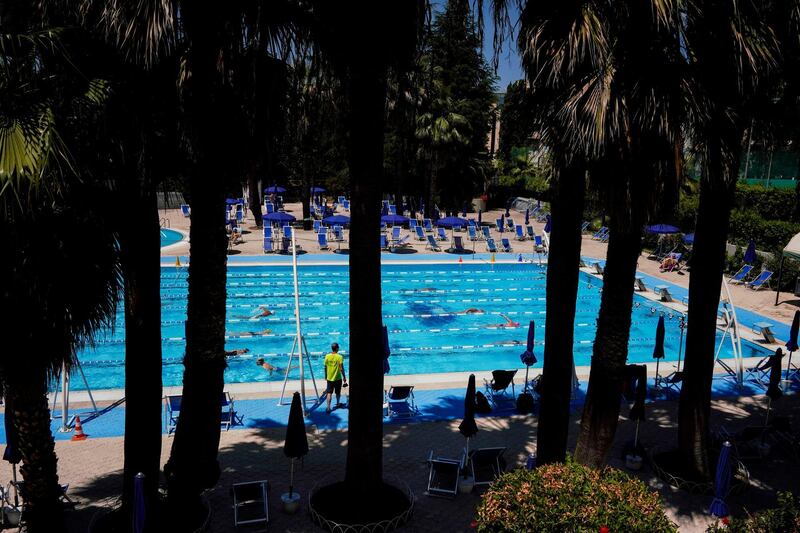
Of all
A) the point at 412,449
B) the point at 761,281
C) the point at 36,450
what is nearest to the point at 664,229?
the point at 761,281

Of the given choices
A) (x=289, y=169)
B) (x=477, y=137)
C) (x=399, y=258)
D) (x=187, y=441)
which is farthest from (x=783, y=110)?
(x=289, y=169)

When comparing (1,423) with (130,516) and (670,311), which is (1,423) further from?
(670,311)

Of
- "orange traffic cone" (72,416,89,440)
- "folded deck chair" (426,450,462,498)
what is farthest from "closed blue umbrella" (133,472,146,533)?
"orange traffic cone" (72,416,89,440)

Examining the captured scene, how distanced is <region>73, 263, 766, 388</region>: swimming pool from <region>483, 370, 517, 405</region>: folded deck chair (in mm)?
3272

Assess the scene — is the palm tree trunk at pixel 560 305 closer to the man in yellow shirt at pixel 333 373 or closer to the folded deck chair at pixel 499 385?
the folded deck chair at pixel 499 385

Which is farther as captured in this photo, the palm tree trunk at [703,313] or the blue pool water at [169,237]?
the blue pool water at [169,237]

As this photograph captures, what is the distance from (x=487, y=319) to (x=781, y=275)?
11.1 m

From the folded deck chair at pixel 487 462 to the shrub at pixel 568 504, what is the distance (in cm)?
327

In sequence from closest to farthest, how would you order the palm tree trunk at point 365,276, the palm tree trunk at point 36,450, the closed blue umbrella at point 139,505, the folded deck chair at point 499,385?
1. the palm tree trunk at point 36,450
2. the closed blue umbrella at point 139,505
3. the palm tree trunk at point 365,276
4. the folded deck chair at point 499,385

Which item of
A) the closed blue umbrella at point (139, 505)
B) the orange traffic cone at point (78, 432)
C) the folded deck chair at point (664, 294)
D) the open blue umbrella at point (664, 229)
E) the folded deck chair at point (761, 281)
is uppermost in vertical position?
the open blue umbrella at point (664, 229)

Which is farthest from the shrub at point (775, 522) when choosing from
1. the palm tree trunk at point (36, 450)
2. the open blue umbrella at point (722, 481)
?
the palm tree trunk at point (36, 450)

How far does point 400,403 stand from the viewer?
1344 cm

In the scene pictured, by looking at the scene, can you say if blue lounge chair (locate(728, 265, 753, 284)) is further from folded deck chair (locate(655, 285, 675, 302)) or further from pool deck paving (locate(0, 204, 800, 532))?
pool deck paving (locate(0, 204, 800, 532))

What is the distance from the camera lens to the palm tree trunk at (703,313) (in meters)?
9.45
